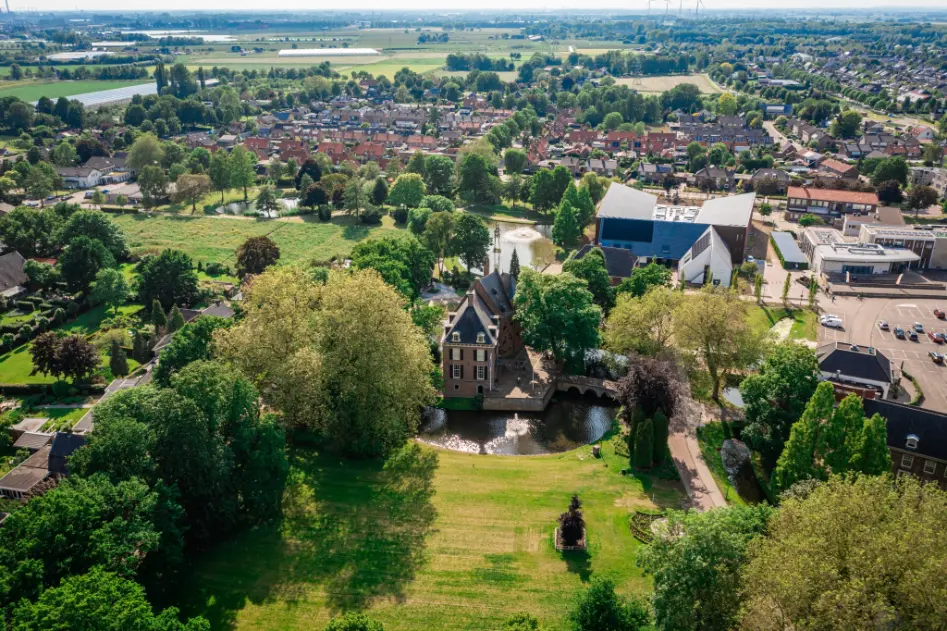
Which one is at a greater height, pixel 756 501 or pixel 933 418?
pixel 933 418

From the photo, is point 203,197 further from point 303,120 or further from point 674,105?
point 674,105

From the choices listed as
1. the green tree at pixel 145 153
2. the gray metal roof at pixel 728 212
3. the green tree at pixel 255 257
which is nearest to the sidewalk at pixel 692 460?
the gray metal roof at pixel 728 212

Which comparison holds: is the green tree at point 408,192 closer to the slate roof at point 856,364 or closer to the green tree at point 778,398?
the slate roof at point 856,364

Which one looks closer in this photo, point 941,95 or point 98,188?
point 98,188

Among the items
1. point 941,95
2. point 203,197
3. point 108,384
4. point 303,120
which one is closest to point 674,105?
point 941,95

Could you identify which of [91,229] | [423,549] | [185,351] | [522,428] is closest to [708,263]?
[522,428]

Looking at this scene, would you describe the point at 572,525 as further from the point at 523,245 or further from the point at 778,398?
the point at 523,245
